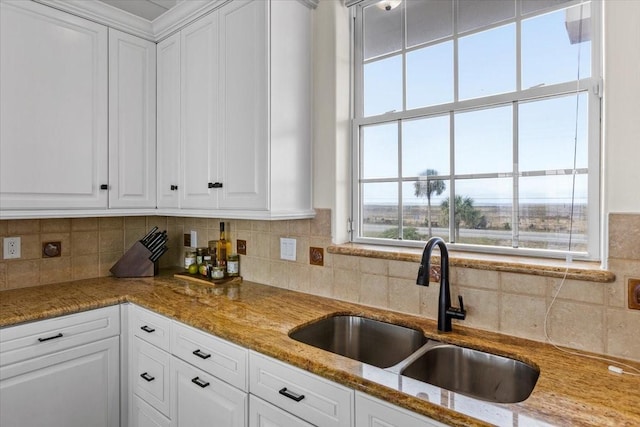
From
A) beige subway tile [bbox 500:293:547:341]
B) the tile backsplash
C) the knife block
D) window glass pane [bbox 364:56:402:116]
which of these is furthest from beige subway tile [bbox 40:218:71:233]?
beige subway tile [bbox 500:293:547:341]

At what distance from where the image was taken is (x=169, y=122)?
2.17 m

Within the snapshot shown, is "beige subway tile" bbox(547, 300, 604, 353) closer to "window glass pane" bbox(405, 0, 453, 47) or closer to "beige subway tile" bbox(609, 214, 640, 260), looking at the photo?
"beige subway tile" bbox(609, 214, 640, 260)

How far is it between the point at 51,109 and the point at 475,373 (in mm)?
2281

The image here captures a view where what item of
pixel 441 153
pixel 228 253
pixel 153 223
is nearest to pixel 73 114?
pixel 153 223

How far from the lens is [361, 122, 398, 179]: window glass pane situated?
172cm

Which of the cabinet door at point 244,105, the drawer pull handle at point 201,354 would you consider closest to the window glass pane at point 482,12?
the cabinet door at point 244,105

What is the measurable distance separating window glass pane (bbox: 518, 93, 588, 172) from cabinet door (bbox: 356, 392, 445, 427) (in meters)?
0.98

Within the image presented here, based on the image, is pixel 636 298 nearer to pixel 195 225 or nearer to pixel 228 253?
pixel 228 253

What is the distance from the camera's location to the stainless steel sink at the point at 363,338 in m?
1.41

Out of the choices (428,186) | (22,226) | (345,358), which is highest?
(428,186)

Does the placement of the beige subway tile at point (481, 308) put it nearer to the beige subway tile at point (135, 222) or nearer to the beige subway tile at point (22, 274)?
the beige subway tile at point (135, 222)

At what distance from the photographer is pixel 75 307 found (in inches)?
67.4

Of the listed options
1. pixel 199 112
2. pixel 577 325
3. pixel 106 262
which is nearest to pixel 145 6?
pixel 199 112

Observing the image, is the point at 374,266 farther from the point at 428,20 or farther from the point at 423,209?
the point at 428,20
